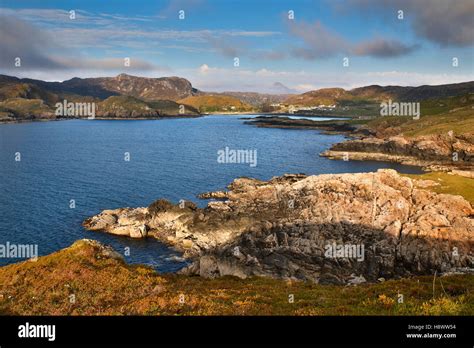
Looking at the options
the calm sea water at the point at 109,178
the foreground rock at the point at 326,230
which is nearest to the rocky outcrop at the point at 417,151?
the calm sea water at the point at 109,178

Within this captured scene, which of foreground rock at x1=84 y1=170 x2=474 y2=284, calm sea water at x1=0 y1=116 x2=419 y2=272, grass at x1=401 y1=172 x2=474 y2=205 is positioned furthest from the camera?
calm sea water at x1=0 y1=116 x2=419 y2=272

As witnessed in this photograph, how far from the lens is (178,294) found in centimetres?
2611

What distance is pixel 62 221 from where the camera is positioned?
7788 cm

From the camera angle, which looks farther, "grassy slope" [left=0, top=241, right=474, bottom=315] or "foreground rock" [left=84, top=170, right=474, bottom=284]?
"foreground rock" [left=84, top=170, right=474, bottom=284]

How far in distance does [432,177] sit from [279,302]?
60907 millimetres

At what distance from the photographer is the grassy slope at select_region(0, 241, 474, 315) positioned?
65.9 feet

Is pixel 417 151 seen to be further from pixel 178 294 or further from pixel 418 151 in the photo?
pixel 178 294

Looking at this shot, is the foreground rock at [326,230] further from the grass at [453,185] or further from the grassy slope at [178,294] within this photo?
the grassy slope at [178,294]

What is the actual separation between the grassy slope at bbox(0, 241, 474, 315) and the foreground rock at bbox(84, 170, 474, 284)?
62.1 ft

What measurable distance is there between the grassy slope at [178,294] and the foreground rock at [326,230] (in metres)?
18.9

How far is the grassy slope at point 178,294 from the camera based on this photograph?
20078 millimetres

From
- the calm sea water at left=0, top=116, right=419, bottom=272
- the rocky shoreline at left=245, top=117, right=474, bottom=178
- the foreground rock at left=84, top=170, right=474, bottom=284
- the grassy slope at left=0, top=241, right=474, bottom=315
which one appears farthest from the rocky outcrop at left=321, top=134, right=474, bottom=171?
the grassy slope at left=0, top=241, right=474, bottom=315

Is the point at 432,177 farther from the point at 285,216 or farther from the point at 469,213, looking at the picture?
the point at 285,216

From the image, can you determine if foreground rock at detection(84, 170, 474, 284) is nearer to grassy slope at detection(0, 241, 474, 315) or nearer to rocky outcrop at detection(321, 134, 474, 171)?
grassy slope at detection(0, 241, 474, 315)
